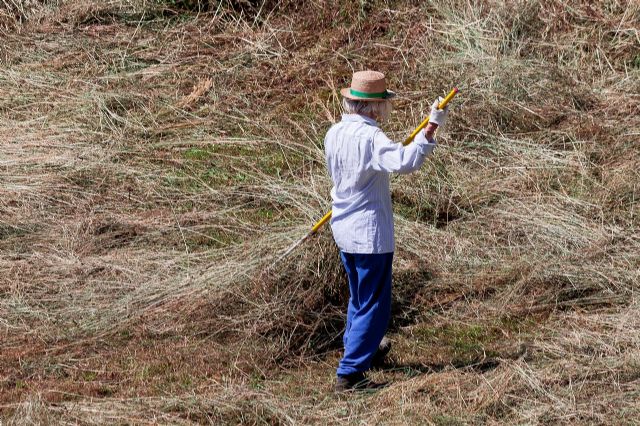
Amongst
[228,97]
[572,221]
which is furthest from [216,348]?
[228,97]

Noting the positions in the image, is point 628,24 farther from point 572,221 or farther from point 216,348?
point 216,348

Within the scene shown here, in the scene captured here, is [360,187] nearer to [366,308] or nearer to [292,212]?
[366,308]

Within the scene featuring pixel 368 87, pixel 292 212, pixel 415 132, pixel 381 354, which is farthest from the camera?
pixel 292 212

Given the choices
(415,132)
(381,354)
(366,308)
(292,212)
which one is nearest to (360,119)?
(415,132)

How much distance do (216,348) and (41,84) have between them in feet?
16.0

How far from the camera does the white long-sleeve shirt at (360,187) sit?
5.71 m

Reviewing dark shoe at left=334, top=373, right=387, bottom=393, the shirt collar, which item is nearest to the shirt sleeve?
the shirt collar

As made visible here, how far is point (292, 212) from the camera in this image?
806 centimetres

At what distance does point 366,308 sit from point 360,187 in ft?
1.98

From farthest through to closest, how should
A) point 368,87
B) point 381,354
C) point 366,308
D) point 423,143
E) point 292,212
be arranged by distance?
1. point 292,212
2. point 381,354
3. point 366,308
4. point 368,87
5. point 423,143

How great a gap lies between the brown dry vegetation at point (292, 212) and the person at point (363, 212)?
→ 0.25 m

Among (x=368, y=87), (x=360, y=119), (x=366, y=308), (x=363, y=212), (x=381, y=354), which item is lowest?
(x=381, y=354)

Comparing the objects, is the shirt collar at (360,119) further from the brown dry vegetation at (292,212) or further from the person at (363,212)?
the brown dry vegetation at (292,212)

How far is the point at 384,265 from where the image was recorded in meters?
5.86
